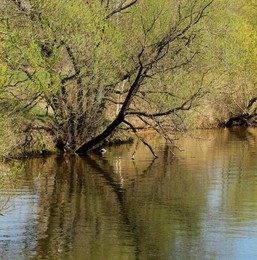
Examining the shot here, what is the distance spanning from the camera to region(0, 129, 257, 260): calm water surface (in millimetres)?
14539

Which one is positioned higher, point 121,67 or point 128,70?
point 121,67

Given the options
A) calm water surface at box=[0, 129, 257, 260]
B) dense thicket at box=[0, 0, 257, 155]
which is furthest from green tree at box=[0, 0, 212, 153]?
calm water surface at box=[0, 129, 257, 260]

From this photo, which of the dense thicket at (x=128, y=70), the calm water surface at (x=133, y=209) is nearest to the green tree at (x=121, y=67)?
the dense thicket at (x=128, y=70)

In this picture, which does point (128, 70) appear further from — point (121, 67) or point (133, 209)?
point (133, 209)

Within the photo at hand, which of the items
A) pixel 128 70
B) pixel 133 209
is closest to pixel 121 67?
pixel 128 70

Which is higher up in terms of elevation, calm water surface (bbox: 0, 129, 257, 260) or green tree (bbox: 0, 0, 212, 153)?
green tree (bbox: 0, 0, 212, 153)

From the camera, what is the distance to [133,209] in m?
18.5

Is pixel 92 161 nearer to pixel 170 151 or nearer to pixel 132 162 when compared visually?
pixel 132 162

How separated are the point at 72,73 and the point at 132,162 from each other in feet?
14.3

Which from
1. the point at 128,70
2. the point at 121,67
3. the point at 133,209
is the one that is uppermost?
the point at 121,67

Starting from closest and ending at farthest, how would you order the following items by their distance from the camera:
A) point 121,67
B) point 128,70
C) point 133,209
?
A: 1. point 133,209
2. point 121,67
3. point 128,70

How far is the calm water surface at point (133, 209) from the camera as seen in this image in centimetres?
1454

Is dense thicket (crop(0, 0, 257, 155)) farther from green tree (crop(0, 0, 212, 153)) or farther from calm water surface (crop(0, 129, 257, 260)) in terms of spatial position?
calm water surface (crop(0, 129, 257, 260))

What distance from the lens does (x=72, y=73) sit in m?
27.0
